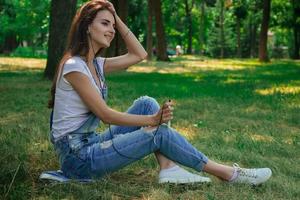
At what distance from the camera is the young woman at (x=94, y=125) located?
13.3ft

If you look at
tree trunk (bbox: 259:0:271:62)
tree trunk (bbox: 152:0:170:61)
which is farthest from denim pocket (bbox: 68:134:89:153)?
tree trunk (bbox: 259:0:271:62)

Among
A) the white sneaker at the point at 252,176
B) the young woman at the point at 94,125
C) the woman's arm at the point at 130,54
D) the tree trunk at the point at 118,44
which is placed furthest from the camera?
the tree trunk at the point at 118,44

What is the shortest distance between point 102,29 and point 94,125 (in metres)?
0.75

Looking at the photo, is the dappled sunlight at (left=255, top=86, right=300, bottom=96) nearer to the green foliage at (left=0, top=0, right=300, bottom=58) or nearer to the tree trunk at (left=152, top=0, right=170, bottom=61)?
the tree trunk at (left=152, top=0, right=170, bottom=61)

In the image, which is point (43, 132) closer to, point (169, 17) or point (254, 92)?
point (254, 92)

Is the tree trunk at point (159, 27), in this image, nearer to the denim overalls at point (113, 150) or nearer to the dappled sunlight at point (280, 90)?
the dappled sunlight at point (280, 90)

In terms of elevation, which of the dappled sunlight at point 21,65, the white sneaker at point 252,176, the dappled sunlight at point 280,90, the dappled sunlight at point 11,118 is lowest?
the dappled sunlight at point 21,65

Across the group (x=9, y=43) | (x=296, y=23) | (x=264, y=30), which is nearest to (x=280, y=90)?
(x=264, y=30)

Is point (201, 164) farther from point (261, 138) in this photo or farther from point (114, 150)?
point (261, 138)

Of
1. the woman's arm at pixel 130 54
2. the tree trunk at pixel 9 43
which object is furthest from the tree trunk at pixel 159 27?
the woman's arm at pixel 130 54

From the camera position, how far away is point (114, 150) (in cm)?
415

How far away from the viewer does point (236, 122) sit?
7930 millimetres

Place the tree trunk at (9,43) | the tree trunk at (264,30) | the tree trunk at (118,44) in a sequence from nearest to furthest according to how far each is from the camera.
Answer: the tree trunk at (118,44) < the tree trunk at (264,30) < the tree trunk at (9,43)

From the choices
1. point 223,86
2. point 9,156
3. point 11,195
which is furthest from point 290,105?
point 11,195
